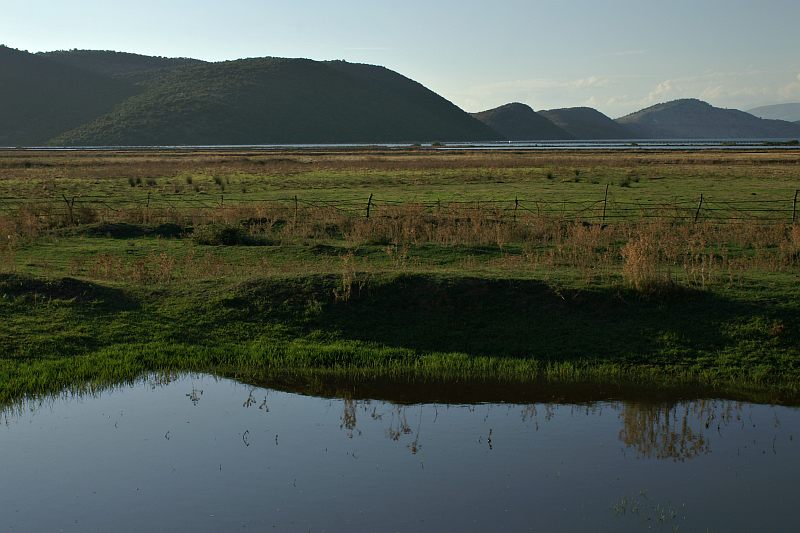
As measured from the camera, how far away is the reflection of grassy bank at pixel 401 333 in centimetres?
1595

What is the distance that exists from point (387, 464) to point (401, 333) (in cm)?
674

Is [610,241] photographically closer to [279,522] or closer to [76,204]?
[279,522]

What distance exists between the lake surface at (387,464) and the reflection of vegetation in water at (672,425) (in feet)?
0.14

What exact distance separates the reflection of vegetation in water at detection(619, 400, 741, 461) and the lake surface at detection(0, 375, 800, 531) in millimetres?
42

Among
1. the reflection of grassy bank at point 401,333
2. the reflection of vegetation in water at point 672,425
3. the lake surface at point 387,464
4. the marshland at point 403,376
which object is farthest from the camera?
the reflection of grassy bank at point 401,333

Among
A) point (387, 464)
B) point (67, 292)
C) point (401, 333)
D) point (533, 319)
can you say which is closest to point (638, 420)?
point (387, 464)

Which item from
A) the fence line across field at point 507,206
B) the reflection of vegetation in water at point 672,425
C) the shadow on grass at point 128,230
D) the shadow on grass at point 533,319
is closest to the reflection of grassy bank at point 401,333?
the shadow on grass at point 533,319

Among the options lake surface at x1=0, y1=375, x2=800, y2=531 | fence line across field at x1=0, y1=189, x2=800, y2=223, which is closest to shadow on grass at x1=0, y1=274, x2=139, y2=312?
lake surface at x1=0, y1=375, x2=800, y2=531

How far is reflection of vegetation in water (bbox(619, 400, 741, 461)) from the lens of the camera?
39.1ft

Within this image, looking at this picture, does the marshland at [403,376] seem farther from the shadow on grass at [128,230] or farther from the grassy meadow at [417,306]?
the shadow on grass at [128,230]

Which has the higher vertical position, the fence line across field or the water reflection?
the fence line across field

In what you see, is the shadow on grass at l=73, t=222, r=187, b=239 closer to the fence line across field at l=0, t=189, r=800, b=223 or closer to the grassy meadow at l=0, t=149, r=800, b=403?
the grassy meadow at l=0, t=149, r=800, b=403

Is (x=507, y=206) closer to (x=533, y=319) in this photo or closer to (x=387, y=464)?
(x=533, y=319)

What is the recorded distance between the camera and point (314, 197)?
46.3 metres
